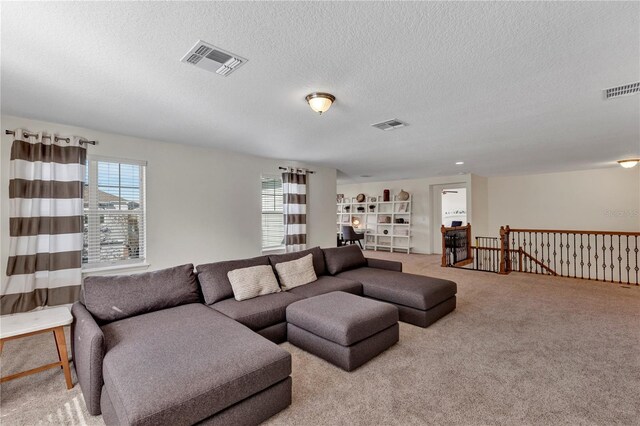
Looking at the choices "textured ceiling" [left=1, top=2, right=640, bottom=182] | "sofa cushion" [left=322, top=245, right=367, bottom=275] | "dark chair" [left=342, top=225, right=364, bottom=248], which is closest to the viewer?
"textured ceiling" [left=1, top=2, right=640, bottom=182]

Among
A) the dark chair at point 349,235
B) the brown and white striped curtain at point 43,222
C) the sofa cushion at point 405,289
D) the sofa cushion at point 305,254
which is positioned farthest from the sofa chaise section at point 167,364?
the dark chair at point 349,235

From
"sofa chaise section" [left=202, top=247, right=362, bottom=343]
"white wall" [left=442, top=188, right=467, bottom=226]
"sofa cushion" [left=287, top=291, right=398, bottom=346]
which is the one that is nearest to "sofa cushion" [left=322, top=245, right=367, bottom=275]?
"sofa chaise section" [left=202, top=247, right=362, bottom=343]

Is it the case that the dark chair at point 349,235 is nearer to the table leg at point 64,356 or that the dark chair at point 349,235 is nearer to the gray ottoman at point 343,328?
the gray ottoman at point 343,328

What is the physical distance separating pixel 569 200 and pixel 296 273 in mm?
7723

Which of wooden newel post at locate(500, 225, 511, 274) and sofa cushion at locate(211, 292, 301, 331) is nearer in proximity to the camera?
sofa cushion at locate(211, 292, 301, 331)

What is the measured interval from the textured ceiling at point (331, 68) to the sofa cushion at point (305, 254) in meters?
1.57

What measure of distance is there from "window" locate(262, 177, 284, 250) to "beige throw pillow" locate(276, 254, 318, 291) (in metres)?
1.89

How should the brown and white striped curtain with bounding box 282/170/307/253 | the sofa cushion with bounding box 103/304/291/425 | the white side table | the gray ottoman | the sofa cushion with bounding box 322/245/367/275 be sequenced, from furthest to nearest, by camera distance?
the brown and white striped curtain with bounding box 282/170/307/253
the sofa cushion with bounding box 322/245/367/275
the gray ottoman
the white side table
the sofa cushion with bounding box 103/304/291/425

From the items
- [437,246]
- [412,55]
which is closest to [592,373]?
[412,55]

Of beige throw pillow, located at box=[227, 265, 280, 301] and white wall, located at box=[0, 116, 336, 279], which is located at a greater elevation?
white wall, located at box=[0, 116, 336, 279]

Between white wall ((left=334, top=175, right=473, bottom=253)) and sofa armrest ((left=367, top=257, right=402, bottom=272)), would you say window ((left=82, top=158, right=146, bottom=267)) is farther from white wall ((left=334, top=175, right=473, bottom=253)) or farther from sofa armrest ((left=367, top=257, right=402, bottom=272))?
white wall ((left=334, top=175, right=473, bottom=253))

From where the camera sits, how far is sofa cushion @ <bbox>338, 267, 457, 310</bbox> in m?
3.23

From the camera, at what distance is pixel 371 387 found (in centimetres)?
209

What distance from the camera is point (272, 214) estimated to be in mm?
5633
